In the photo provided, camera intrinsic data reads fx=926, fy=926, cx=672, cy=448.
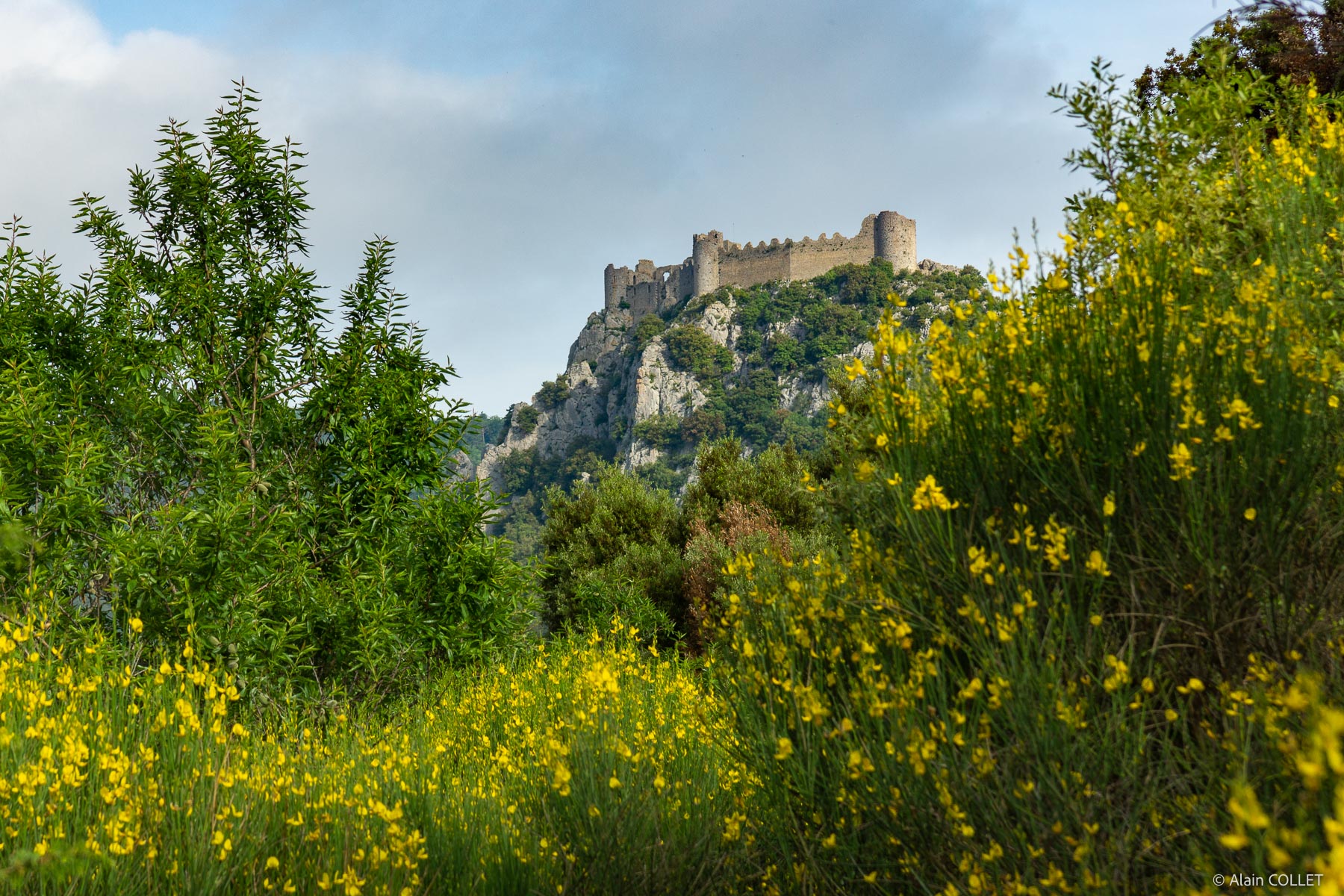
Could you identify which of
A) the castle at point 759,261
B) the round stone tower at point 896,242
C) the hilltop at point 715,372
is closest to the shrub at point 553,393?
the hilltop at point 715,372

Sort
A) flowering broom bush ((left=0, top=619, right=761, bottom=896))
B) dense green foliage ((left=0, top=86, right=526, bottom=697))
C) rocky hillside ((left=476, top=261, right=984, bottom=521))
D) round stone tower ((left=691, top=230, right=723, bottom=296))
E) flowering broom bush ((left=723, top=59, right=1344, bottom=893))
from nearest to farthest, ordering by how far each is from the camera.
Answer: flowering broom bush ((left=723, top=59, right=1344, bottom=893)), flowering broom bush ((left=0, top=619, right=761, bottom=896)), dense green foliage ((left=0, top=86, right=526, bottom=697)), rocky hillside ((left=476, top=261, right=984, bottom=521)), round stone tower ((left=691, top=230, right=723, bottom=296))

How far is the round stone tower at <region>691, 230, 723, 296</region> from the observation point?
307ft

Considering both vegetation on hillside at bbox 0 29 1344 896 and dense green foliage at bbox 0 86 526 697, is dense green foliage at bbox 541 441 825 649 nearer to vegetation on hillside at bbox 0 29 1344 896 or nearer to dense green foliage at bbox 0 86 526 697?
dense green foliage at bbox 0 86 526 697

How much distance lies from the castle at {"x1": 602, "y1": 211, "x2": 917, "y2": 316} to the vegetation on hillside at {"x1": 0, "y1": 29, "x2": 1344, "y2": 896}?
84.9 metres

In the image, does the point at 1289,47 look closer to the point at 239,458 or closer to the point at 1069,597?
the point at 1069,597

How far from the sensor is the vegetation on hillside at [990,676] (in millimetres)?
2492

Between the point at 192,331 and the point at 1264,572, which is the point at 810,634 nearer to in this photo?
the point at 1264,572

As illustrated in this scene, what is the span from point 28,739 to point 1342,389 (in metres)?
5.87

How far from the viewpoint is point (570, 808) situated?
369 cm

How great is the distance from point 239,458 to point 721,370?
3287 inches

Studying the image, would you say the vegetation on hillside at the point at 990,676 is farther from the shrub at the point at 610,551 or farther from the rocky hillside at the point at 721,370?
the rocky hillside at the point at 721,370

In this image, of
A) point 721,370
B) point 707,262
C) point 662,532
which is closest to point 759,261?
point 707,262

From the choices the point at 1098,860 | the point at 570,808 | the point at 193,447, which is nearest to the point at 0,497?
the point at 193,447

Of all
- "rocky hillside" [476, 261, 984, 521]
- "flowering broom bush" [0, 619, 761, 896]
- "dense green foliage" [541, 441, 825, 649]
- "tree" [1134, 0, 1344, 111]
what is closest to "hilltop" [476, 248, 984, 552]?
"rocky hillside" [476, 261, 984, 521]
